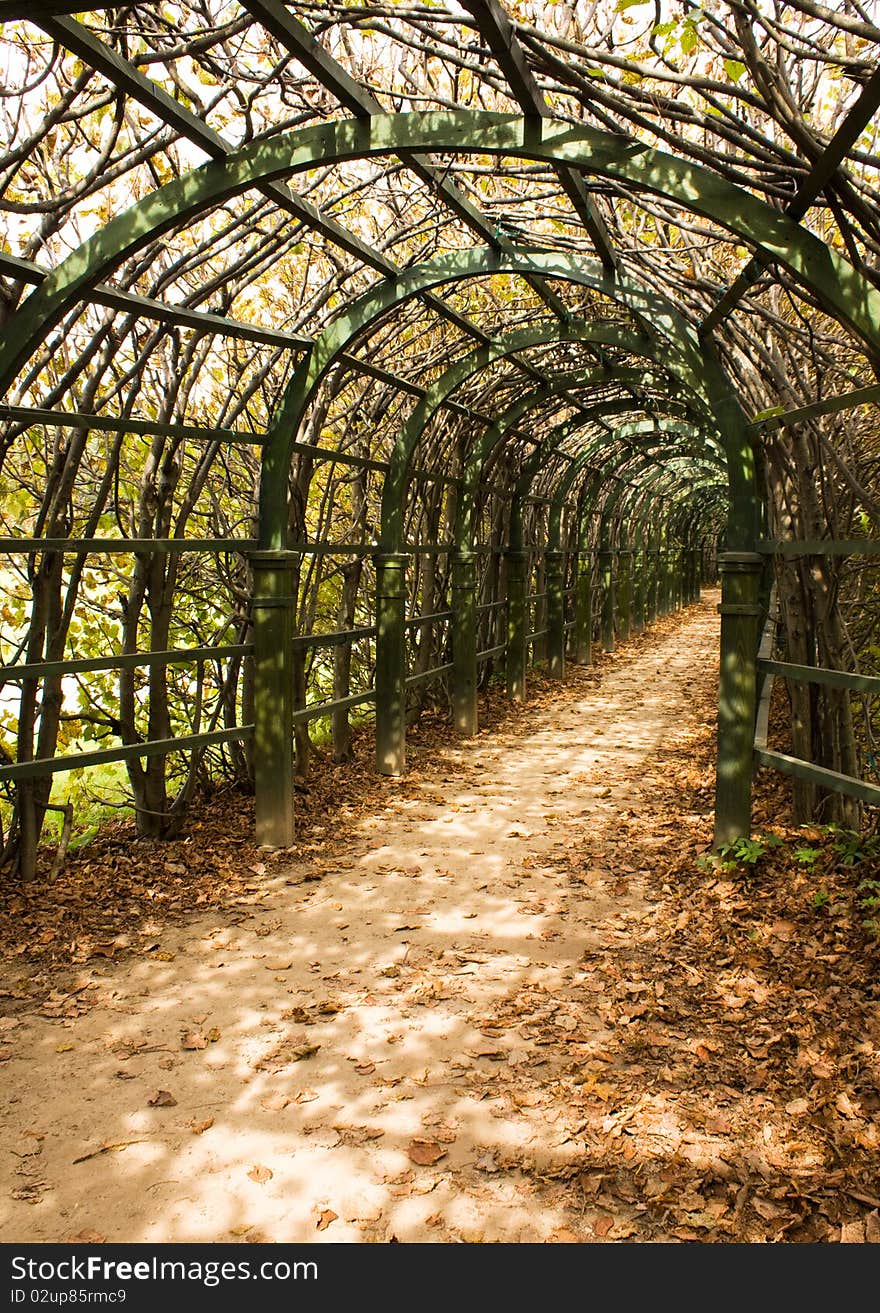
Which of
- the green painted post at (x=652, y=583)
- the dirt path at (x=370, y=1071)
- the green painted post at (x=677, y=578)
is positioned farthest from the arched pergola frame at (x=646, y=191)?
the green painted post at (x=677, y=578)

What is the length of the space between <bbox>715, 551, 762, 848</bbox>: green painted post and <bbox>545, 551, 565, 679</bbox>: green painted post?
8025 millimetres

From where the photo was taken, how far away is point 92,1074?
10.8 feet

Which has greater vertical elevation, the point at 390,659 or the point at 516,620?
the point at 516,620

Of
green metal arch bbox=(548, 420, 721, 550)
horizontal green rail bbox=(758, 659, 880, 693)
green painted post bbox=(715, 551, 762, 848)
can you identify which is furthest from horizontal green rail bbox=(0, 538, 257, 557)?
green metal arch bbox=(548, 420, 721, 550)

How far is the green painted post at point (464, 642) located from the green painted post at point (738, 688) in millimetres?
4172

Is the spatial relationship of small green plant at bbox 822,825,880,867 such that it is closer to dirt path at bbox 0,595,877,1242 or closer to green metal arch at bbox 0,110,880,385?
dirt path at bbox 0,595,877,1242

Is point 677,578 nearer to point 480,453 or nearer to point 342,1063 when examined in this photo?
point 480,453

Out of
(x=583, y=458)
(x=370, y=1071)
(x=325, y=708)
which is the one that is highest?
(x=583, y=458)

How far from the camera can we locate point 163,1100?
10.3 feet

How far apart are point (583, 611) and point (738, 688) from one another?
33.1 feet

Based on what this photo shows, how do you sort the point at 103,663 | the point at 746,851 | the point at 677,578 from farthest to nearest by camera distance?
the point at 677,578, the point at 746,851, the point at 103,663

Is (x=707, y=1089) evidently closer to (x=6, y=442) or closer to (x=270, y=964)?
(x=270, y=964)

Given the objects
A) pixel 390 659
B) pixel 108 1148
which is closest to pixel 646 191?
pixel 108 1148
